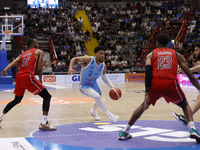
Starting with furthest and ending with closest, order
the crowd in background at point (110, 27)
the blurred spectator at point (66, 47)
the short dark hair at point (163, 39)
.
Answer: the blurred spectator at point (66, 47)
the crowd in background at point (110, 27)
the short dark hair at point (163, 39)

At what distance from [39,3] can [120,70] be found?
11.4 metres

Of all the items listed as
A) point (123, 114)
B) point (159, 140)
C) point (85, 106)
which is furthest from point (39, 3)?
point (159, 140)

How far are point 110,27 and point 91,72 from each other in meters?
20.2

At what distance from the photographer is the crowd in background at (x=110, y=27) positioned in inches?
893

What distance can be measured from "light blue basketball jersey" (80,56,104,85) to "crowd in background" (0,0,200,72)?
14.3 metres

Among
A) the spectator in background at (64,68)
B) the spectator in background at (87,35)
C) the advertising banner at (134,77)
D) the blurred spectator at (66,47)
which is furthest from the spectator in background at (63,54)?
the advertising banner at (134,77)

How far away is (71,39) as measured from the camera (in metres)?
23.7

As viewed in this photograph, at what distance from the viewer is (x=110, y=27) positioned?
26.1 metres

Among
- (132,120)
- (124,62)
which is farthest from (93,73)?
(124,62)

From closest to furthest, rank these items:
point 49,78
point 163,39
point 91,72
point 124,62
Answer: point 163,39 < point 91,72 < point 49,78 < point 124,62

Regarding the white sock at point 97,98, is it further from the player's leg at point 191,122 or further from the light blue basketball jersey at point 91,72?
the player's leg at point 191,122

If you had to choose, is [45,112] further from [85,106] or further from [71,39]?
[71,39]

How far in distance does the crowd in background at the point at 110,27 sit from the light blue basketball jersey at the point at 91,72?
1428cm

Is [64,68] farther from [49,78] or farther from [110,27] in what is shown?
[110,27]
